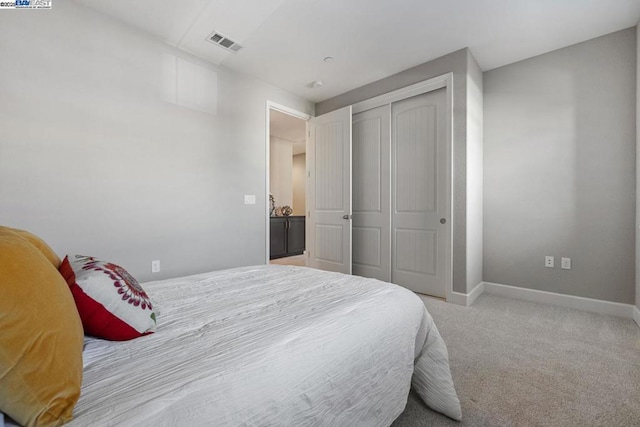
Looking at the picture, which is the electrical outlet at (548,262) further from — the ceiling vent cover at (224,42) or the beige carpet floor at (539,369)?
the ceiling vent cover at (224,42)

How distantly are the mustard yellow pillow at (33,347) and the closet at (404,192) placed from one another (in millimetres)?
3061

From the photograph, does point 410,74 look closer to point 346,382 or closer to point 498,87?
point 498,87

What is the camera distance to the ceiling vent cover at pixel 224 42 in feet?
8.74

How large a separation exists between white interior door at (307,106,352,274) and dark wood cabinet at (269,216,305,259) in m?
1.49

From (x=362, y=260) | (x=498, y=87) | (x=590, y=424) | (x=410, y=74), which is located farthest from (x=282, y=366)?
(x=498, y=87)

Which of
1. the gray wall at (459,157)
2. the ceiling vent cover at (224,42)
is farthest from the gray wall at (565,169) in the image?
the ceiling vent cover at (224,42)

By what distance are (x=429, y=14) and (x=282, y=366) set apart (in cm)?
286

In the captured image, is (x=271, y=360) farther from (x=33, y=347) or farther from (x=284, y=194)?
(x=284, y=194)

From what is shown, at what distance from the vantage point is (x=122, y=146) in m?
2.48

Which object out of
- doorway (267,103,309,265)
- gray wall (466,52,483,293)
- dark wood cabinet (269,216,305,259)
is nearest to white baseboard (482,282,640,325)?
gray wall (466,52,483,293)

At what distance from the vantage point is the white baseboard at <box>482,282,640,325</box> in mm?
2582

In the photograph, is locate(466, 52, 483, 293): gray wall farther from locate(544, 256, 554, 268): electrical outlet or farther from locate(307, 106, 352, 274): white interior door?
locate(307, 106, 352, 274): white interior door

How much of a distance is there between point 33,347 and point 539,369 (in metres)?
2.35

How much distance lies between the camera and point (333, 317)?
3.42 ft
